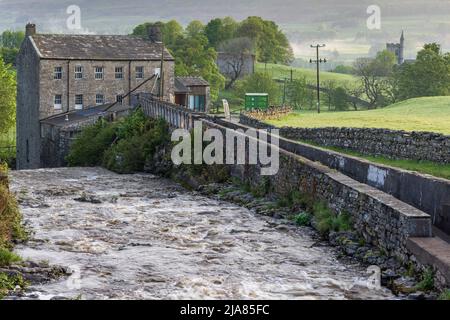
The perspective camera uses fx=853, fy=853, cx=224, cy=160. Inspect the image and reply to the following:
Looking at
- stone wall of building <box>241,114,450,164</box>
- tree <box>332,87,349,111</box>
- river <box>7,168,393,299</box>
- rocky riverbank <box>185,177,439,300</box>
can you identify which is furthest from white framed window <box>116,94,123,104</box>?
tree <box>332,87,349,111</box>

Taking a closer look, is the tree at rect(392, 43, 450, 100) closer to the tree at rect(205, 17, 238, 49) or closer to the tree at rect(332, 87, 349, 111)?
the tree at rect(332, 87, 349, 111)

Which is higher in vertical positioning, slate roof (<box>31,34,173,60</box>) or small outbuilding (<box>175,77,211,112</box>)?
slate roof (<box>31,34,173,60</box>)

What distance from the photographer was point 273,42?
169 metres

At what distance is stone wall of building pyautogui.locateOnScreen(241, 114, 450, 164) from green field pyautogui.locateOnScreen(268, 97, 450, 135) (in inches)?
173

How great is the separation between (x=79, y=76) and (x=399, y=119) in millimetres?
24938

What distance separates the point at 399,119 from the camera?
54250mm

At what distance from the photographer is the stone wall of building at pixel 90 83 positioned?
2520 inches

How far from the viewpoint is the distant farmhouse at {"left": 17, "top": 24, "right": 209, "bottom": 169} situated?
63.9 m

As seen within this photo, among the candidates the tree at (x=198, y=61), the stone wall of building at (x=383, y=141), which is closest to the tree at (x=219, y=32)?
the tree at (x=198, y=61)

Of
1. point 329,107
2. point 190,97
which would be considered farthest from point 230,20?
point 190,97

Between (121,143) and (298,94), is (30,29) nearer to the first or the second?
(121,143)

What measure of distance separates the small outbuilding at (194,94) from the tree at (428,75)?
35880 millimetres

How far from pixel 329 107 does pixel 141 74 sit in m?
54.4
